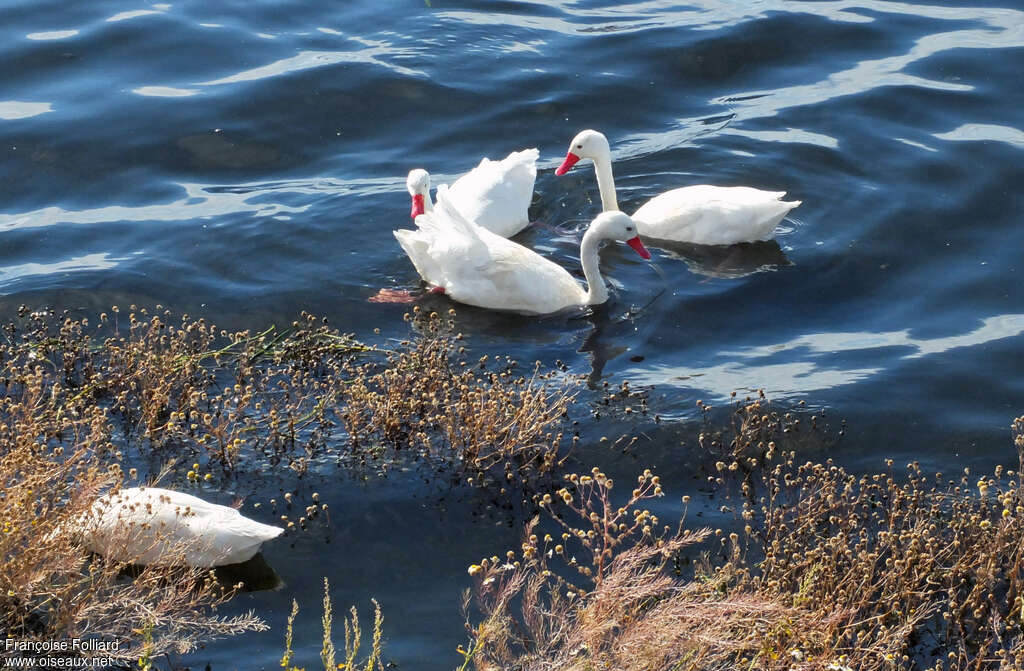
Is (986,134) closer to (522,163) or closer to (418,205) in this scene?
(522,163)

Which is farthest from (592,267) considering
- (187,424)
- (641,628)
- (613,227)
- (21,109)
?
(21,109)

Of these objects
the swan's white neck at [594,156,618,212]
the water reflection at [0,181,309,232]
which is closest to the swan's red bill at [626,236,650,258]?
the swan's white neck at [594,156,618,212]

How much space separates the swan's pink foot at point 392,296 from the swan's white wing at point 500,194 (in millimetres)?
932

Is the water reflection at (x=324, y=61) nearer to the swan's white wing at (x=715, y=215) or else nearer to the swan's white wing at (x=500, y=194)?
the swan's white wing at (x=500, y=194)

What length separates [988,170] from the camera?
10.9 m

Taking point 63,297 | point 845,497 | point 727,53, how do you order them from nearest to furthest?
1. point 845,497
2. point 63,297
3. point 727,53

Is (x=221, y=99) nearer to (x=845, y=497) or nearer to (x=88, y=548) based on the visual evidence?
(x=88, y=548)

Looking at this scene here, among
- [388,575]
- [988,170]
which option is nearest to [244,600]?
[388,575]

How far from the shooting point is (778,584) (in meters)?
5.28

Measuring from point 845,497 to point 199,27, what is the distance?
34.9 ft

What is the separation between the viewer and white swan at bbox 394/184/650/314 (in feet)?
28.3

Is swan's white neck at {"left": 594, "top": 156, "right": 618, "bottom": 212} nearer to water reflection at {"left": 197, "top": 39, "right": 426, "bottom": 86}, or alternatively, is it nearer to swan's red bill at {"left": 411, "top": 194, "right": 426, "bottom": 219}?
swan's red bill at {"left": 411, "top": 194, "right": 426, "bottom": 219}

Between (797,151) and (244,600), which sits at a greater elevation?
(797,151)

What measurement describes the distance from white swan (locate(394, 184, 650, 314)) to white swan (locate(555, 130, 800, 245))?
78 centimetres
